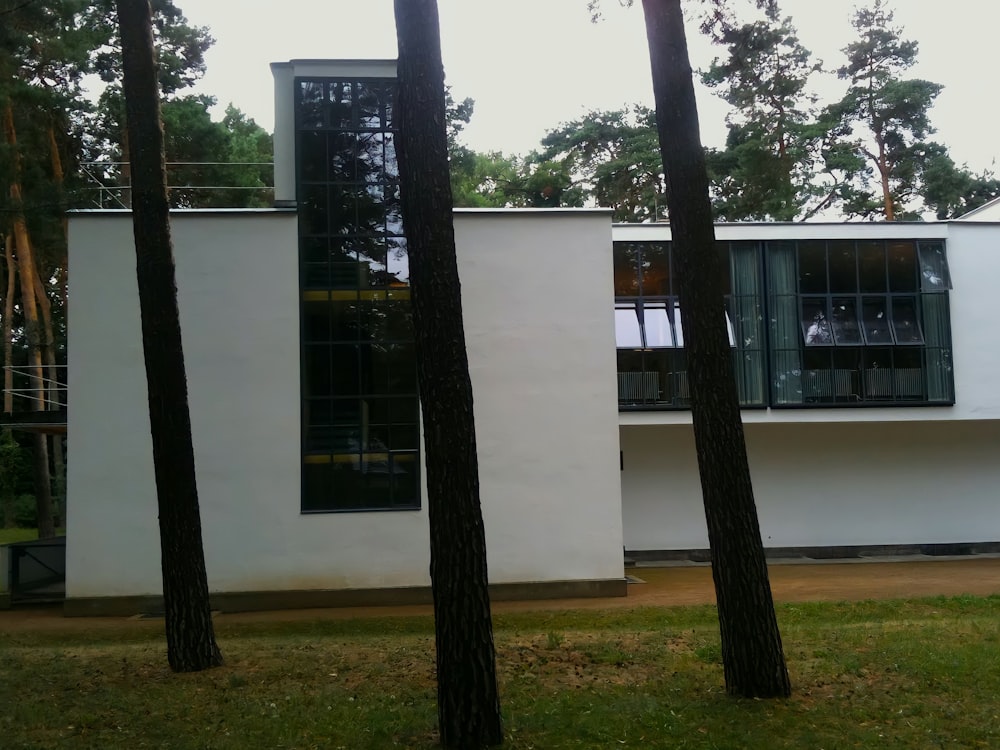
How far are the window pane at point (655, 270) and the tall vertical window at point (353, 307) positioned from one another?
21.0 feet

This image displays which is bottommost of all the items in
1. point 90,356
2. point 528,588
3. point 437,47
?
point 528,588

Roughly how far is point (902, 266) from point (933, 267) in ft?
2.19

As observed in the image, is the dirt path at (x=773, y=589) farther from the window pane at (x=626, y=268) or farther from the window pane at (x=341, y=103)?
the window pane at (x=341, y=103)

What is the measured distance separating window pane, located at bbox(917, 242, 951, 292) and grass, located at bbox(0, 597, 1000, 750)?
1110 cm

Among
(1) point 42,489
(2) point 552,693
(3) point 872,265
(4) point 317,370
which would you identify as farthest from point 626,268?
(1) point 42,489

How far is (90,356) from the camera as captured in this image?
14.5 metres

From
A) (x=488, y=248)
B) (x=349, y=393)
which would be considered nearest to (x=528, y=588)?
(x=349, y=393)

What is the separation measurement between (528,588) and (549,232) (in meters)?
5.78

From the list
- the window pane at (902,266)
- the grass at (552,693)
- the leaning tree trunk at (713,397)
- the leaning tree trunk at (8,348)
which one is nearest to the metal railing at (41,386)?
the leaning tree trunk at (8,348)

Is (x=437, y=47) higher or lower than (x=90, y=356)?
higher

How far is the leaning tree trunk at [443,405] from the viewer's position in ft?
18.1

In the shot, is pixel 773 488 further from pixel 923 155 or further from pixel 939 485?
pixel 923 155

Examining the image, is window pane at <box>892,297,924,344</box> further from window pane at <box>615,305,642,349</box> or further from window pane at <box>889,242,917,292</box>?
window pane at <box>615,305,642,349</box>

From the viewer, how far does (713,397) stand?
22.1 ft
